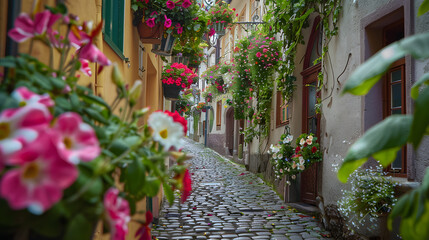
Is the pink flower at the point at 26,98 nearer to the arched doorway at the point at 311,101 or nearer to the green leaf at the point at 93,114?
the green leaf at the point at 93,114

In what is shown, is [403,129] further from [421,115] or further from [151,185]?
[151,185]

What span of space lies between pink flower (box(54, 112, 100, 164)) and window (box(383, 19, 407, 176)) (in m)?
4.10

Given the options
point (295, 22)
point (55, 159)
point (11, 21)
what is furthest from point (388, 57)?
point (295, 22)

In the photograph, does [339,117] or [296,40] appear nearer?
[339,117]

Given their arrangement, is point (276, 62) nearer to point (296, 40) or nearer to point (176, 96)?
point (296, 40)

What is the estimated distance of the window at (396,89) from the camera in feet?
13.8

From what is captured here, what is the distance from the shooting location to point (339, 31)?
18.0 ft

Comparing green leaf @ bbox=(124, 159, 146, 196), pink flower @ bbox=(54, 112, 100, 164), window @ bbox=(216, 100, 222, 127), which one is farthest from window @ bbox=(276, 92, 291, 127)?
window @ bbox=(216, 100, 222, 127)

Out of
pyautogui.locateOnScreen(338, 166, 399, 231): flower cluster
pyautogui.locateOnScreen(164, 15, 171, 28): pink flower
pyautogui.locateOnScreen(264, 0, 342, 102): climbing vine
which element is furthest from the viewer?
pyautogui.locateOnScreen(264, 0, 342, 102): climbing vine

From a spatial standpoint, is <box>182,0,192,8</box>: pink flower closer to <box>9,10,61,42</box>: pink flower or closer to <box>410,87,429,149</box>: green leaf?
<box>9,10,61,42</box>: pink flower

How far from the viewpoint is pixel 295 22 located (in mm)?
7082

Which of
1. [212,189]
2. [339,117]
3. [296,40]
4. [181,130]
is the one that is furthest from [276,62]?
[181,130]

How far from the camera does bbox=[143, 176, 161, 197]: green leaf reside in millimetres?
919

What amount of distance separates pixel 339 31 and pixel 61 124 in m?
5.40
